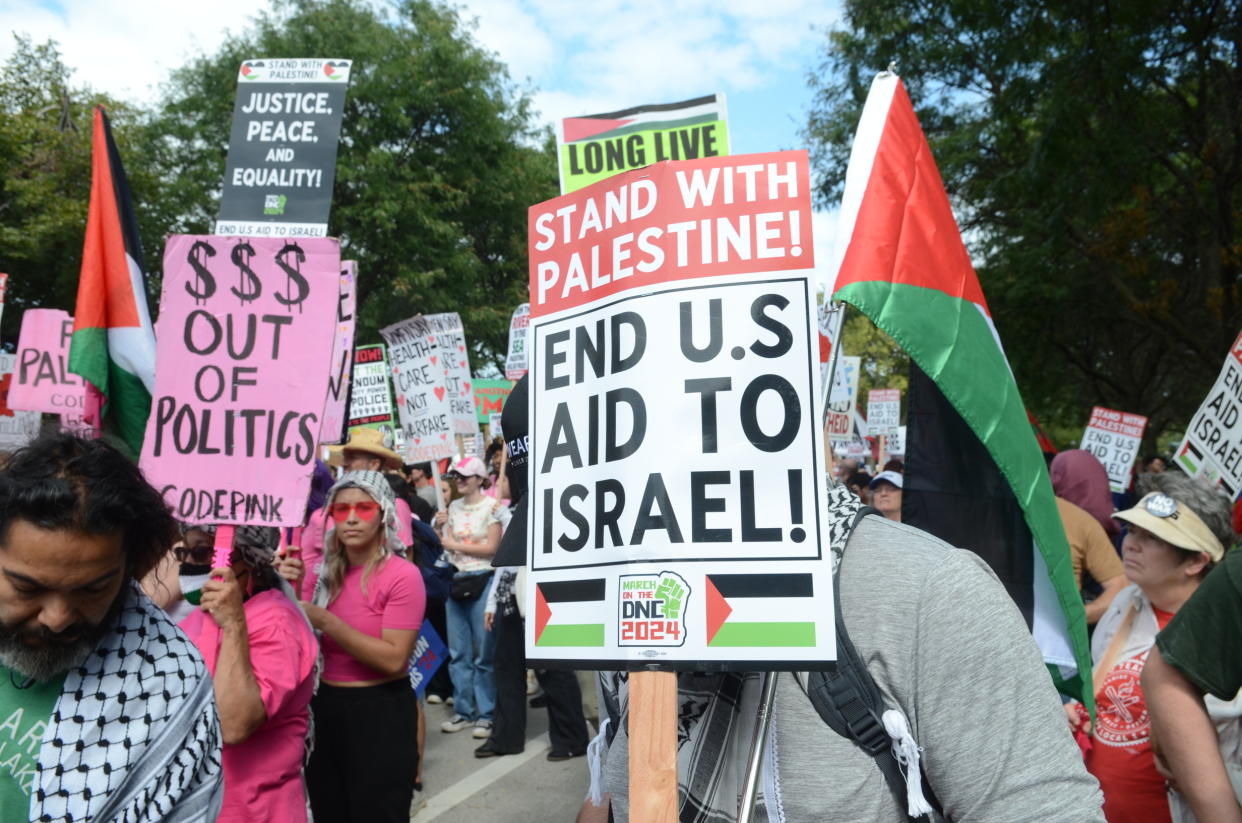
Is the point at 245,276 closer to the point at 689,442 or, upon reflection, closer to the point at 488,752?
the point at 689,442

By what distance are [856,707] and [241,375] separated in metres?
→ 2.74

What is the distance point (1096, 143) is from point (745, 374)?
10.7 meters

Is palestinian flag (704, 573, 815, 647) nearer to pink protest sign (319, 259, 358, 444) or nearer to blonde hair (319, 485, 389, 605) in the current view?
blonde hair (319, 485, 389, 605)

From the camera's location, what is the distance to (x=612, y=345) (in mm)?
2100

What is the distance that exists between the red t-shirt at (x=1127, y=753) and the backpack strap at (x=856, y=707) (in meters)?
2.04

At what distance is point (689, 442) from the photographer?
1.97 m

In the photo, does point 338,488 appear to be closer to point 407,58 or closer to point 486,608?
point 486,608

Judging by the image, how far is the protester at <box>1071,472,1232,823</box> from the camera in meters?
3.51

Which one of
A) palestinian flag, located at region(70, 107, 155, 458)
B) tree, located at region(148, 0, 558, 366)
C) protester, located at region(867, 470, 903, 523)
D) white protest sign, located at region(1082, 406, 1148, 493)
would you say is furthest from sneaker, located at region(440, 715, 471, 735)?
tree, located at region(148, 0, 558, 366)

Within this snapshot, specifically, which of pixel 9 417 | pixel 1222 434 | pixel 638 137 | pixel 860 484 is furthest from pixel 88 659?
pixel 860 484

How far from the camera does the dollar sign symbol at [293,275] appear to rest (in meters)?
3.88

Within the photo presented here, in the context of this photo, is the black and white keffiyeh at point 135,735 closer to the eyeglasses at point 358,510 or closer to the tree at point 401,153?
the eyeglasses at point 358,510

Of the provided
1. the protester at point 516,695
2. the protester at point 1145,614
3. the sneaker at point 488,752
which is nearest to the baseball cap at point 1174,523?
the protester at point 1145,614

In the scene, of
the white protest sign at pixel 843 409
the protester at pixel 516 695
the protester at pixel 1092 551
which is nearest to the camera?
the protester at pixel 1092 551
